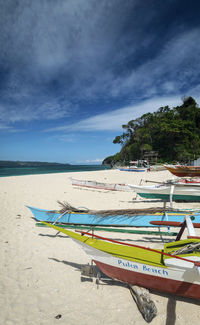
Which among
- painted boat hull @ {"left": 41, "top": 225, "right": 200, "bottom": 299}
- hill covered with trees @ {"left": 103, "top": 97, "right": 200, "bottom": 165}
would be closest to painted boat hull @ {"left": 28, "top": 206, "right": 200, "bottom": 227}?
painted boat hull @ {"left": 41, "top": 225, "right": 200, "bottom": 299}

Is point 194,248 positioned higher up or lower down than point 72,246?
higher up

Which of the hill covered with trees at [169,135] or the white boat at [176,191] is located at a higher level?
the hill covered with trees at [169,135]

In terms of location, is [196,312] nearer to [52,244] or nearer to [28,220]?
[52,244]

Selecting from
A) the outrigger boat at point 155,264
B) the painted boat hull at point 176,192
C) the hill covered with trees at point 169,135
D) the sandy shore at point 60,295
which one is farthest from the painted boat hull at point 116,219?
the hill covered with trees at point 169,135

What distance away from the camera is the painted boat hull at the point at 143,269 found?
94.7 inches

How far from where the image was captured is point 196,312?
259cm

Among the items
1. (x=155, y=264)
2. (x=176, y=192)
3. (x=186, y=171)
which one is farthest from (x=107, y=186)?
(x=155, y=264)

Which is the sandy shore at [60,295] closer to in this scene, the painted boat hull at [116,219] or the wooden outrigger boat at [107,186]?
the painted boat hull at [116,219]

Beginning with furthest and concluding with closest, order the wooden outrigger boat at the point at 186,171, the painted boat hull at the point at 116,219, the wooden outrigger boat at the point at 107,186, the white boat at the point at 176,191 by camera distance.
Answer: the wooden outrigger boat at the point at 186,171
the wooden outrigger boat at the point at 107,186
the white boat at the point at 176,191
the painted boat hull at the point at 116,219

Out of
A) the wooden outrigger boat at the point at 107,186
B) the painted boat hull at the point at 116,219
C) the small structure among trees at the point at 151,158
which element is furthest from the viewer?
the small structure among trees at the point at 151,158

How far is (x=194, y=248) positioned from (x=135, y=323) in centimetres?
146

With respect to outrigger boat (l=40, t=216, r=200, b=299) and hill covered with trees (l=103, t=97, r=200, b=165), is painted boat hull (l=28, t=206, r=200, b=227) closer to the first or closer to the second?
outrigger boat (l=40, t=216, r=200, b=299)

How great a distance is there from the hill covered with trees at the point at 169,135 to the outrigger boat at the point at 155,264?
33.5m

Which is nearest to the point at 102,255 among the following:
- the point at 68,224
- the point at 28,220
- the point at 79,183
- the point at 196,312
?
the point at 196,312
